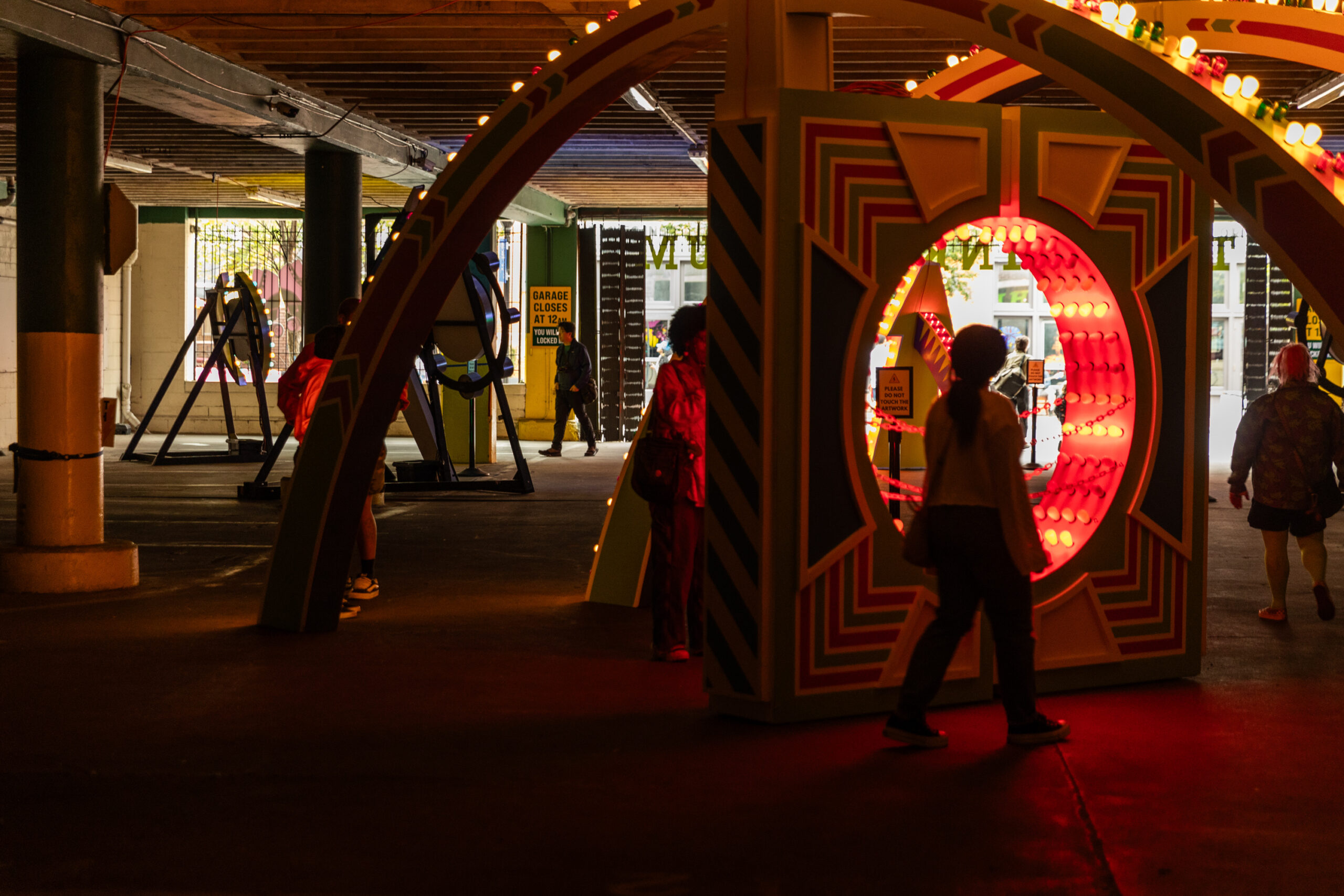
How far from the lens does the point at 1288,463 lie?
296 inches

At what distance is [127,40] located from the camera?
922cm

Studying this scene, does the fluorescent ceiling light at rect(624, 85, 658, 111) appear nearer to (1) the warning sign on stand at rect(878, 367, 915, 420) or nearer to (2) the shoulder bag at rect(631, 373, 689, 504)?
(1) the warning sign on stand at rect(878, 367, 915, 420)

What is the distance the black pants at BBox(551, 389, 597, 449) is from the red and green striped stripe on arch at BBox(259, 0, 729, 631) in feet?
39.5

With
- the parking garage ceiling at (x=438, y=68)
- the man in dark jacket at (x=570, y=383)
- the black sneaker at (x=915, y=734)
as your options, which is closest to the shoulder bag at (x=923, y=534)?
the black sneaker at (x=915, y=734)

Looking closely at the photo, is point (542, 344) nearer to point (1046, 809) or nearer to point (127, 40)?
point (127, 40)

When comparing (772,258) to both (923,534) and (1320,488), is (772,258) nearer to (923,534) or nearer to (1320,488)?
(923,534)

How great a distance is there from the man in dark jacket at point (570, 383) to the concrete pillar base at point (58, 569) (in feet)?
35.4

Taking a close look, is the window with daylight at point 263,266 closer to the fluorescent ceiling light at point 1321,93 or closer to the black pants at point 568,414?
the black pants at point 568,414

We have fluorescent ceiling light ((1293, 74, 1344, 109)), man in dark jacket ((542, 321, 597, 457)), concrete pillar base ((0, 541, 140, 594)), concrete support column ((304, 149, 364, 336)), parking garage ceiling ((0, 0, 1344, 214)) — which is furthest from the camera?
man in dark jacket ((542, 321, 597, 457))

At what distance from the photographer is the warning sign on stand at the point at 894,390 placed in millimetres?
9023

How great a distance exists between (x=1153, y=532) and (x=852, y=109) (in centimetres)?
229

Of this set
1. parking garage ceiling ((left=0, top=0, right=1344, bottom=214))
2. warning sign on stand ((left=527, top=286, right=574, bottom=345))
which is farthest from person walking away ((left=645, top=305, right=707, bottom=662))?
warning sign on stand ((left=527, top=286, right=574, bottom=345))

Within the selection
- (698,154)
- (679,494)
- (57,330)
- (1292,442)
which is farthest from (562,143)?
(698,154)

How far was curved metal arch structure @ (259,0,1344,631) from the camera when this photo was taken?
4.14 meters
